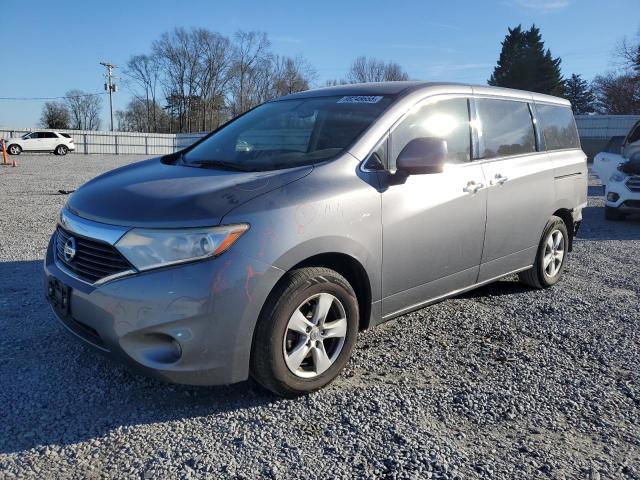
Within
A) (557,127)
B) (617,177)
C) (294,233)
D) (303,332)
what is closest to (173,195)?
(294,233)

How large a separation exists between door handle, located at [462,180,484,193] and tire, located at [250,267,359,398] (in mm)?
1305

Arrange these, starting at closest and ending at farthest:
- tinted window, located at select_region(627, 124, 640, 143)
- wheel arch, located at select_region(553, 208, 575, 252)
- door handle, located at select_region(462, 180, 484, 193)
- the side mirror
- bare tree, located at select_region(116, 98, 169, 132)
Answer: the side mirror
door handle, located at select_region(462, 180, 484, 193)
wheel arch, located at select_region(553, 208, 575, 252)
tinted window, located at select_region(627, 124, 640, 143)
bare tree, located at select_region(116, 98, 169, 132)

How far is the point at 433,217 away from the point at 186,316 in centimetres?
180

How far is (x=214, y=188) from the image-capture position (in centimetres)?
289

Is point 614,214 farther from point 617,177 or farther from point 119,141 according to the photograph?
point 119,141

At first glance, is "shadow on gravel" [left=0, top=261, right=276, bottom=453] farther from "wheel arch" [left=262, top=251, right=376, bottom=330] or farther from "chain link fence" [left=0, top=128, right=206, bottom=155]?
"chain link fence" [left=0, top=128, right=206, bottom=155]

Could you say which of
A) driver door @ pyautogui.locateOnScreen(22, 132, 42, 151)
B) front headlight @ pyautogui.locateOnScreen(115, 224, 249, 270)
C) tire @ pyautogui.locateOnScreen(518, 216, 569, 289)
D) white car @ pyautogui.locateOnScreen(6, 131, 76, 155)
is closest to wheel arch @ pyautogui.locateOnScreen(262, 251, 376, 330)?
front headlight @ pyautogui.locateOnScreen(115, 224, 249, 270)

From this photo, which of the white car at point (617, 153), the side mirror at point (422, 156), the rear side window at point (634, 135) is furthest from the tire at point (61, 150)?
the side mirror at point (422, 156)

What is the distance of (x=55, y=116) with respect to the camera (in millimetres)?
72562

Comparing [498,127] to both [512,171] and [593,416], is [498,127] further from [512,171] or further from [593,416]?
[593,416]

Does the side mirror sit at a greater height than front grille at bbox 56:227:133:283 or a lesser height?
greater

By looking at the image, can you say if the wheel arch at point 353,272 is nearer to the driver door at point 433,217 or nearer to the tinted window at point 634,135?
A: the driver door at point 433,217

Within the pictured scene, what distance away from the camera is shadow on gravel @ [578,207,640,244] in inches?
331

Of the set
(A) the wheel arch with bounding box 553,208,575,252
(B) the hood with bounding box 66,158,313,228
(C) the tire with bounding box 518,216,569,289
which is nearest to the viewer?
(B) the hood with bounding box 66,158,313,228
